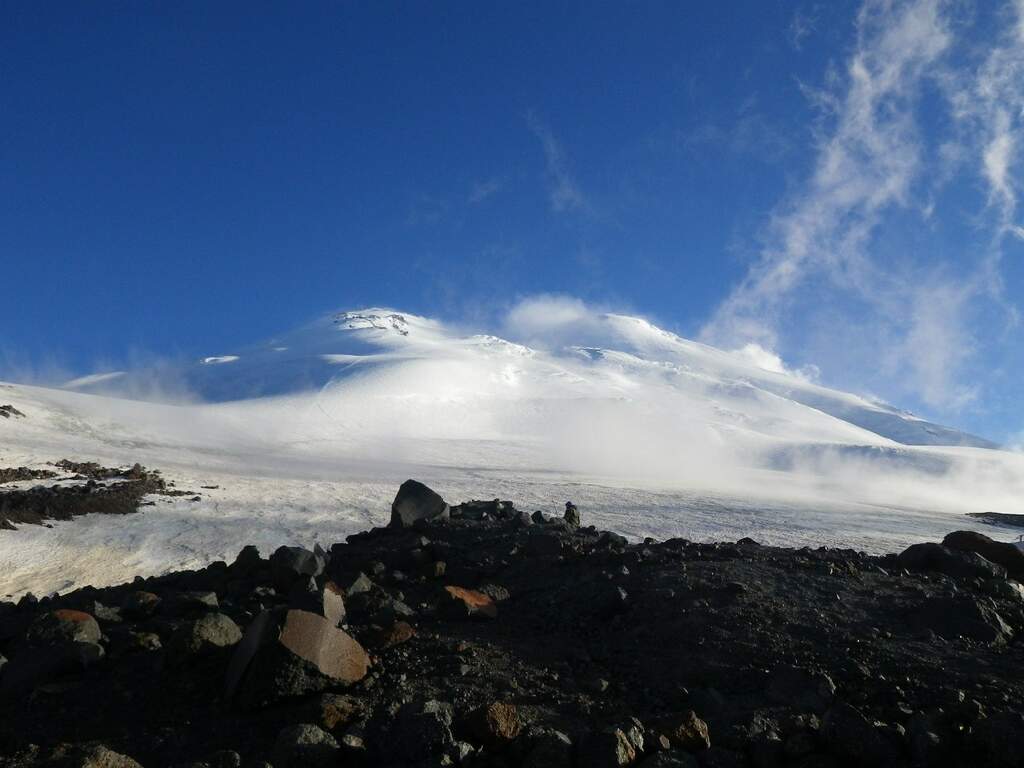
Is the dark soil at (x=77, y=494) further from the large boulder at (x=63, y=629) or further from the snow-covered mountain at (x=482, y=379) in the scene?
the snow-covered mountain at (x=482, y=379)

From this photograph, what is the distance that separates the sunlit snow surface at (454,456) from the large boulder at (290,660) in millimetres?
8639

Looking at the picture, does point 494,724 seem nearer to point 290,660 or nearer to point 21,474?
point 290,660

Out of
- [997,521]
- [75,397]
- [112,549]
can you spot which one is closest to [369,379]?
[75,397]

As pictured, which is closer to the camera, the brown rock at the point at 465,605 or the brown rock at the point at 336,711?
the brown rock at the point at 336,711

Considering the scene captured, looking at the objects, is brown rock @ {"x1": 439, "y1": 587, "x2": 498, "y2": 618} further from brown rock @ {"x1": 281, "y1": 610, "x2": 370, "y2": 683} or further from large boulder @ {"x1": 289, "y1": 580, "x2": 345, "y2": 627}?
brown rock @ {"x1": 281, "y1": 610, "x2": 370, "y2": 683}

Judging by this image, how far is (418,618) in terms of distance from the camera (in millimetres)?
6578

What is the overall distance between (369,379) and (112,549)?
88.7 m

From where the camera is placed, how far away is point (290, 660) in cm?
464

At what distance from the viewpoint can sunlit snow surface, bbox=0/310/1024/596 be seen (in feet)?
53.8

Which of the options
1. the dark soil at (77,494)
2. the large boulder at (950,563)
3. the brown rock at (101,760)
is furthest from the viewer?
the dark soil at (77,494)

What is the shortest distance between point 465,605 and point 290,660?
2359mm

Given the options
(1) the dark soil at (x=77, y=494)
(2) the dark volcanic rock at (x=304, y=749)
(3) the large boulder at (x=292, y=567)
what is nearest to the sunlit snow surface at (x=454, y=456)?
(1) the dark soil at (x=77, y=494)

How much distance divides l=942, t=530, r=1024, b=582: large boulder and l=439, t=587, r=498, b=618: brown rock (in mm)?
6981

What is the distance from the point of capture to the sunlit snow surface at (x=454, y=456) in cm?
1641
